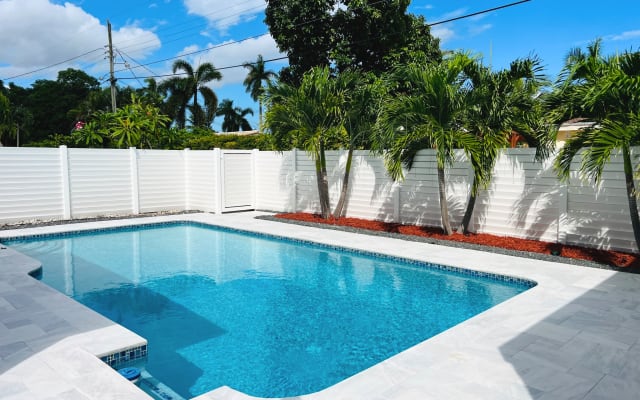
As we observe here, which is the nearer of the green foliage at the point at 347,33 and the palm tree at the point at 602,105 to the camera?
the palm tree at the point at 602,105

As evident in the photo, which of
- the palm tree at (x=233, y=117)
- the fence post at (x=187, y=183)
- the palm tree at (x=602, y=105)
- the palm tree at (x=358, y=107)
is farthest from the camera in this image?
the palm tree at (x=233, y=117)

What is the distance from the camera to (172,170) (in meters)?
14.5

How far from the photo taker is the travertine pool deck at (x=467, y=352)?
3.41 meters

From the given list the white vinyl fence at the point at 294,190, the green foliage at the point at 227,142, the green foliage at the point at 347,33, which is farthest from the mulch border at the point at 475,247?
the green foliage at the point at 227,142

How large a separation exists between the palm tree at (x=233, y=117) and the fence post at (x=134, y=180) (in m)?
30.7

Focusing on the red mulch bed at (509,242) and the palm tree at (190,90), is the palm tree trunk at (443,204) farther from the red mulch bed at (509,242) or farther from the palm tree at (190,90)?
the palm tree at (190,90)

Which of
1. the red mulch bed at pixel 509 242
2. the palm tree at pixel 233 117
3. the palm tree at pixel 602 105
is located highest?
the palm tree at pixel 233 117

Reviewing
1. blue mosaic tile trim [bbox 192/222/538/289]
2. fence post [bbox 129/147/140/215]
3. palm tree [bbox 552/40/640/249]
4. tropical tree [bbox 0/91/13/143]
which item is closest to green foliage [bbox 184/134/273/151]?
tropical tree [bbox 0/91/13/143]

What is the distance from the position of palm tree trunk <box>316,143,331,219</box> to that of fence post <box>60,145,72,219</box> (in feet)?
21.9

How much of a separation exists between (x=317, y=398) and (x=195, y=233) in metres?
8.86

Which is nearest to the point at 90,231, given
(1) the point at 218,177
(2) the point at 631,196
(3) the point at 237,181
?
(1) the point at 218,177

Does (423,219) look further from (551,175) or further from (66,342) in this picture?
(66,342)

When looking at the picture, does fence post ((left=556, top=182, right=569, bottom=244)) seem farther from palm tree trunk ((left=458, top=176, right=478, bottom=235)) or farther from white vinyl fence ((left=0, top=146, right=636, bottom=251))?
palm tree trunk ((left=458, top=176, right=478, bottom=235))

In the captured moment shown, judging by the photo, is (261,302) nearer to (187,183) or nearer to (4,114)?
(187,183)
